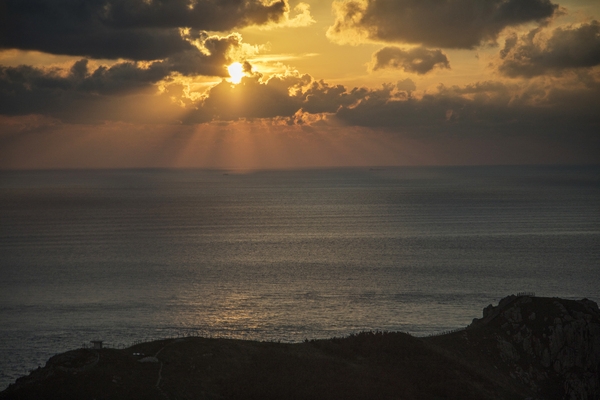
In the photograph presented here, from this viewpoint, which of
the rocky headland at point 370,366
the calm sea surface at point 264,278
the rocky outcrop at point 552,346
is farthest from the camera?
the calm sea surface at point 264,278

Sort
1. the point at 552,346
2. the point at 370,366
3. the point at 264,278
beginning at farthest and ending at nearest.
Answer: the point at 264,278 → the point at 552,346 → the point at 370,366

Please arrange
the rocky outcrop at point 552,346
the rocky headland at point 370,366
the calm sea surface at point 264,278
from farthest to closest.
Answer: the calm sea surface at point 264,278, the rocky outcrop at point 552,346, the rocky headland at point 370,366

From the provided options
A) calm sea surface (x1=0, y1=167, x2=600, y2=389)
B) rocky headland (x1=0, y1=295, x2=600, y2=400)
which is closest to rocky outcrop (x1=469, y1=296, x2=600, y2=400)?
rocky headland (x1=0, y1=295, x2=600, y2=400)

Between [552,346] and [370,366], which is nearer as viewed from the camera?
[370,366]

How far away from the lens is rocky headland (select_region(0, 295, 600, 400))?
Result: 41906 mm

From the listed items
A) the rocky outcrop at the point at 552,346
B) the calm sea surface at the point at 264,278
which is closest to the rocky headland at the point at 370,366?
the rocky outcrop at the point at 552,346

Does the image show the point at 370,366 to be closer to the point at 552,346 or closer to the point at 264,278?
the point at 552,346

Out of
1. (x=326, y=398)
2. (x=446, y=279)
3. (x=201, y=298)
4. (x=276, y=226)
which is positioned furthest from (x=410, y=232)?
(x=326, y=398)

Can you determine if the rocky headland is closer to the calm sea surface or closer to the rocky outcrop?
the rocky outcrop

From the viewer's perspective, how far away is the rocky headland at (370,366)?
41.9 metres

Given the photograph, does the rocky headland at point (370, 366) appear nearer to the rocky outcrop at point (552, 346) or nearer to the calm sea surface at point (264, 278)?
the rocky outcrop at point (552, 346)

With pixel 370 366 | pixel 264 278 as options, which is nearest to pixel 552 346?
pixel 370 366

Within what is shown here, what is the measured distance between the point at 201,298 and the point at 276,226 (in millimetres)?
89516

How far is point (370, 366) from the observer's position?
50.0 m
